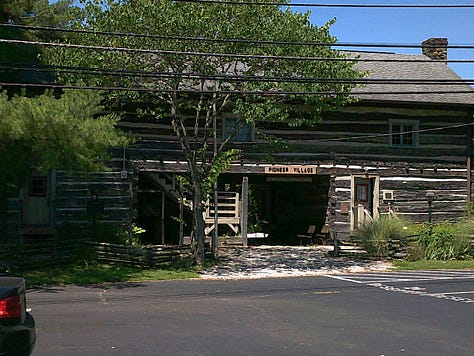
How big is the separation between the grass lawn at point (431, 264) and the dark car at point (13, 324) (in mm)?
15195

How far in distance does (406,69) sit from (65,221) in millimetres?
15609

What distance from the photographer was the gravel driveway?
1866 cm

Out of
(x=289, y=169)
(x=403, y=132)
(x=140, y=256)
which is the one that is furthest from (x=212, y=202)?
(x=403, y=132)

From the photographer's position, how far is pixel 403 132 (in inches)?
995

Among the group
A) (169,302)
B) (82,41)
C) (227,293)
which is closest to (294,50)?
(82,41)

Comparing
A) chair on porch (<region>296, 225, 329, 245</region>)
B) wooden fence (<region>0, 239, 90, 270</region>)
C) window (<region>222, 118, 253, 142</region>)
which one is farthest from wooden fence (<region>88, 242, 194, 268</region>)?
chair on porch (<region>296, 225, 329, 245</region>)

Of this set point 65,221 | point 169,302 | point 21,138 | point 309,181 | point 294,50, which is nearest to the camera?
point 169,302

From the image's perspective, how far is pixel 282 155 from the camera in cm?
2425

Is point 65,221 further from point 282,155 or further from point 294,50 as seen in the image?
point 294,50

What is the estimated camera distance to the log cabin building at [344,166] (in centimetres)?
2281

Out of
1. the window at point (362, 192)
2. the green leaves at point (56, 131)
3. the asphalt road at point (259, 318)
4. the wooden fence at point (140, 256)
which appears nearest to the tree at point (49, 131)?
the green leaves at point (56, 131)

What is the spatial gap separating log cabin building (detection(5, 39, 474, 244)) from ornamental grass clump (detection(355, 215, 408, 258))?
1676mm

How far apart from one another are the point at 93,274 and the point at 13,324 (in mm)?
A: 11334

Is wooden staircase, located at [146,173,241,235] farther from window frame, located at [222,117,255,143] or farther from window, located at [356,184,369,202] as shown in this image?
window, located at [356,184,369,202]
